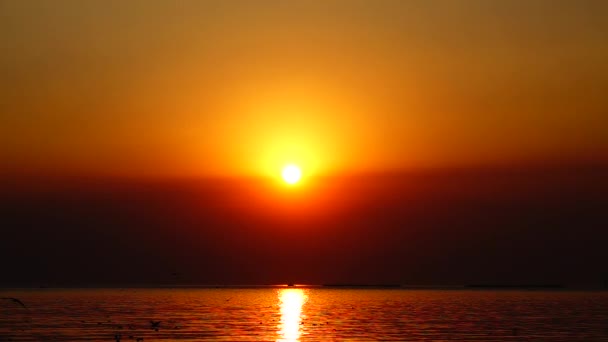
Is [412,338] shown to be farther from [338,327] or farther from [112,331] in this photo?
[112,331]

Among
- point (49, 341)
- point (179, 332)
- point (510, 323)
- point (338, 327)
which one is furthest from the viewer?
point (510, 323)

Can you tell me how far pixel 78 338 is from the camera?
64.4 meters

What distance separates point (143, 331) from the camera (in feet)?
233

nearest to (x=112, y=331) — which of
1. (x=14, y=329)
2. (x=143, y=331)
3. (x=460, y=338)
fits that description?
(x=143, y=331)

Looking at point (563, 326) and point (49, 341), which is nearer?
point (49, 341)

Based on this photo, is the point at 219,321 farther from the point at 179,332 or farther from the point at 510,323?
the point at 510,323

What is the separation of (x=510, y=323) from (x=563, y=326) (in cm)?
581

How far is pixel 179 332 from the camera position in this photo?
69.6 meters

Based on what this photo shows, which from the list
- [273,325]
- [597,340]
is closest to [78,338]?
[273,325]

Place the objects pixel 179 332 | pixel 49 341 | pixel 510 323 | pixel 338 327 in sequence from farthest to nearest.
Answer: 1. pixel 510 323
2. pixel 338 327
3. pixel 179 332
4. pixel 49 341

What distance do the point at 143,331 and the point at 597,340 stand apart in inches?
1444

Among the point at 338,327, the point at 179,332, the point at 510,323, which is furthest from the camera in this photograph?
the point at 510,323

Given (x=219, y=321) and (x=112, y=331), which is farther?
(x=219, y=321)

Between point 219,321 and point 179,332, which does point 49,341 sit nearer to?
point 179,332
